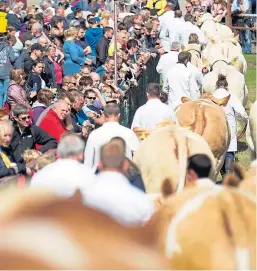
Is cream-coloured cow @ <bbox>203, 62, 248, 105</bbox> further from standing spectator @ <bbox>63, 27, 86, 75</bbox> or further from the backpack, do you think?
the backpack

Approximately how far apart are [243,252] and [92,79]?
831 centimetres

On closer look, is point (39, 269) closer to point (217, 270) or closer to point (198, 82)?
point (217, 270)

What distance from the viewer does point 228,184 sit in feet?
21.0

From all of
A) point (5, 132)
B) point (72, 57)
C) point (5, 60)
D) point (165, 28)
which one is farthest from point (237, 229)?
point (165, 28)

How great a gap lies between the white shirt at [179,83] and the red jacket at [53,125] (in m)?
4.44

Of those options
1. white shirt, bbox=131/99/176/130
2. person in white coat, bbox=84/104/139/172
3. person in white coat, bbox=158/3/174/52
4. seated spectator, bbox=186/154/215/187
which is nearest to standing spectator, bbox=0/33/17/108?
white shirt, bbox=131/99/176/130

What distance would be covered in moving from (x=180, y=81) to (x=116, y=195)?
9.74 m

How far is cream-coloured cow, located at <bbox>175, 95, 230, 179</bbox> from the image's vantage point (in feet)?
37.5

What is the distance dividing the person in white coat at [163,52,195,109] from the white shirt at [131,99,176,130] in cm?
383

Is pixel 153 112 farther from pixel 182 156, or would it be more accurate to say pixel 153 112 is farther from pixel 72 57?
pixel 72 57

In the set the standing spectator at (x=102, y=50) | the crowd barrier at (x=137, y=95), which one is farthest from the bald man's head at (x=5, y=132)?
the standing spectator at (x=102, y=50)

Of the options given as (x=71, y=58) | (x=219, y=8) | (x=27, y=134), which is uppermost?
(x=27, y=134)

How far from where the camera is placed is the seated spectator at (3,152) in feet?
32.5

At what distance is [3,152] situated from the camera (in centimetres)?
1043
